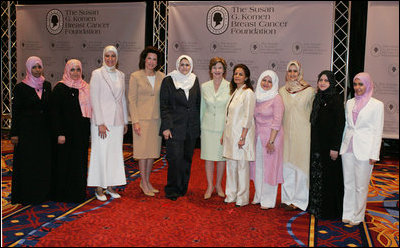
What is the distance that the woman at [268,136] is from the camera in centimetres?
336

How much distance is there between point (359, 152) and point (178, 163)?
1.63m

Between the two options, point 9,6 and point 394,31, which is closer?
point 394,31

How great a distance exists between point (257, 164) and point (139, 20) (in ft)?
12.7

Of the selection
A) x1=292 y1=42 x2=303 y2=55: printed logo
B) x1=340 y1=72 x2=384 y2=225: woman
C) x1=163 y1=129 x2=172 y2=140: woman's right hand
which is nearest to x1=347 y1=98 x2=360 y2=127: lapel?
x1=340 y1=72 x2=384 y2=225: woman

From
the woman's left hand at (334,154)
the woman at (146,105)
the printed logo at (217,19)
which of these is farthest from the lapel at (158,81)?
the printed logo at (217,19)

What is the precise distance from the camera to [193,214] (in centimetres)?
329

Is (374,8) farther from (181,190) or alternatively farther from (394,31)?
(181,190)

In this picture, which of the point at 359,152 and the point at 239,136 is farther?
the point at 239,136

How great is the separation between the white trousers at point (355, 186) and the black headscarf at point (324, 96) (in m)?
0.41

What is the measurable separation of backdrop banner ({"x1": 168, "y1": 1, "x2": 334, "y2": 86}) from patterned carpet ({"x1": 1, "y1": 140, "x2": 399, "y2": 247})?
2.64m

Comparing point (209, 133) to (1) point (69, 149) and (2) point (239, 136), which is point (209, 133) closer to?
(2) point (239, 136)

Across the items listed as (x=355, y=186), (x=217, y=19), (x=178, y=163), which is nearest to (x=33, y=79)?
(x=178, y=163)

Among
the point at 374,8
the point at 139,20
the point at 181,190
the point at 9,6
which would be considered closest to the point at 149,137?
the point at 181,190

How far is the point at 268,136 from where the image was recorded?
11.2 ft
